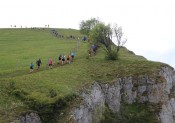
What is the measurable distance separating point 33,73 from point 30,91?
12490 millimetres

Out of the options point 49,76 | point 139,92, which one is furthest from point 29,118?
point 139,92

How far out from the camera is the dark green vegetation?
1838 inches

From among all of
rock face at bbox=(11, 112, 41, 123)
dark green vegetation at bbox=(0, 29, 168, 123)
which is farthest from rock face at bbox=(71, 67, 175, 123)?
rock face at bbox=(11, 112, 41, 123)

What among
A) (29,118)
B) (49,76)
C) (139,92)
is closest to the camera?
(29,118)

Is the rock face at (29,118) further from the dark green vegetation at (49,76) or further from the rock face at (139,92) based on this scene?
the rock face at (139,92)

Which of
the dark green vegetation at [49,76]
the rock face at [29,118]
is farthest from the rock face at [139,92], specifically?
the rock face at [29,118]

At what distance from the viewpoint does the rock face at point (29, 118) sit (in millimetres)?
42419

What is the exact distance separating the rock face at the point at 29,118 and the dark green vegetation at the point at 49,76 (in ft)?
2.12

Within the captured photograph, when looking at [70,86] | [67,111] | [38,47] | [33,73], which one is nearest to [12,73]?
[33,73]

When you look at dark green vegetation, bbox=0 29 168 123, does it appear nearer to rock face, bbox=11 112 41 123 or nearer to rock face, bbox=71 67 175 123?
rock face, bbox=11 112 41 123

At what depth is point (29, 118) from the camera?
43719 mm

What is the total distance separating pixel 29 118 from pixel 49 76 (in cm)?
1529

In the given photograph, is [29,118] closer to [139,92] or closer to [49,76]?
[49,76]

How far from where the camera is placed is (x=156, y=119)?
60.5m
